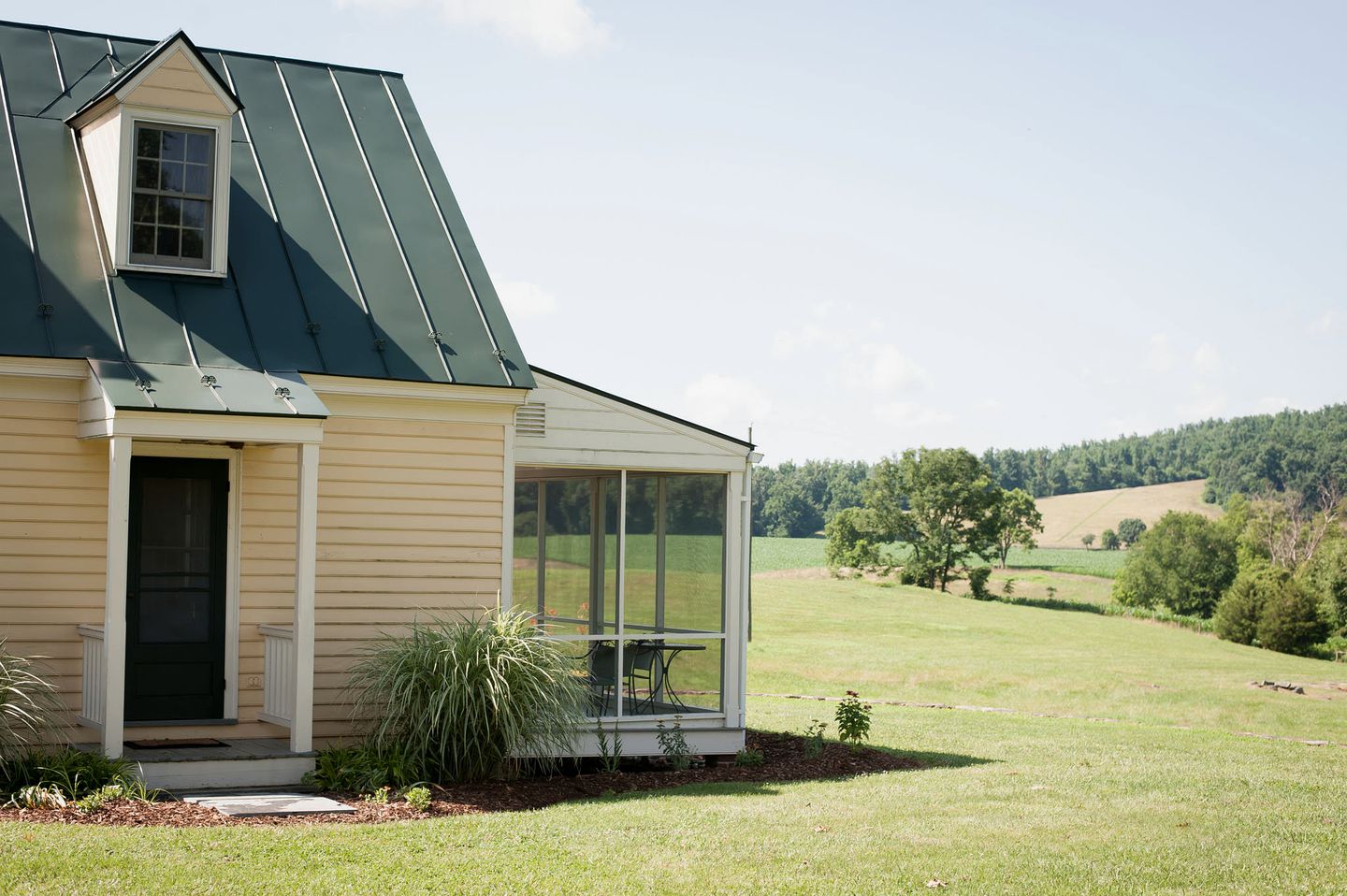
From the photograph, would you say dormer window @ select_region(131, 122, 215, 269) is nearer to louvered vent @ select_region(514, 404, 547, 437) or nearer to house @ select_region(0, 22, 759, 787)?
house @ select_region(0, 22, 759, 787)

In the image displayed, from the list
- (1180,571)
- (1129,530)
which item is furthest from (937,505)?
(1129,530)

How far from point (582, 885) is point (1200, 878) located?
152 inches

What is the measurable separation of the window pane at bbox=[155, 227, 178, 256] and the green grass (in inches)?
2487

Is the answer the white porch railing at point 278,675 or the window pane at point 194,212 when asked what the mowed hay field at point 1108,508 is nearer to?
the white porch railing at point 278,675

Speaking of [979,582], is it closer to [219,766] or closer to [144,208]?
[144,208]

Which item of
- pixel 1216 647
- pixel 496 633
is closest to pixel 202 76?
pixel 496 633

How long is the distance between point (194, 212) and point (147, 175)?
0.50 m

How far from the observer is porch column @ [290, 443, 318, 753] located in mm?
10898

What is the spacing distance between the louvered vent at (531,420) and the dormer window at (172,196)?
3165mm

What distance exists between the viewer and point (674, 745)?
42.2ft

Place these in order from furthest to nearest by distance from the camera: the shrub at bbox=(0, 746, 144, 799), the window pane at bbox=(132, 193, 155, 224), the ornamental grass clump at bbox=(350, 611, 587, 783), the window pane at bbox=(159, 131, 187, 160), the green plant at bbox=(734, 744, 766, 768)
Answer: the green plant at bbox=(734, 744, 766, 768) < the window pane at bbox=(159, 131, 187, 160) < the window pane at bbox=(132, 193, 155, 224) < the ornamental grass clump at bbox=(350, 611, 587, 783) < the shrub at bbox=(0, 746, 144, 799)

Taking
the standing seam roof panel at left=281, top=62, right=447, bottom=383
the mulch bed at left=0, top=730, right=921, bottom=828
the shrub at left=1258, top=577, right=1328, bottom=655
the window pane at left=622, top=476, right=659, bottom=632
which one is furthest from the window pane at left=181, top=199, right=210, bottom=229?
the shrub at left=1258, top=577, right=1328, bottom=655

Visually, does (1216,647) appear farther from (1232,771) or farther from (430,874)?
(430,874)

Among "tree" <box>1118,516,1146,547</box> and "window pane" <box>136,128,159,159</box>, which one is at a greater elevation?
"window pane" <box>136,128,159,159</box>
